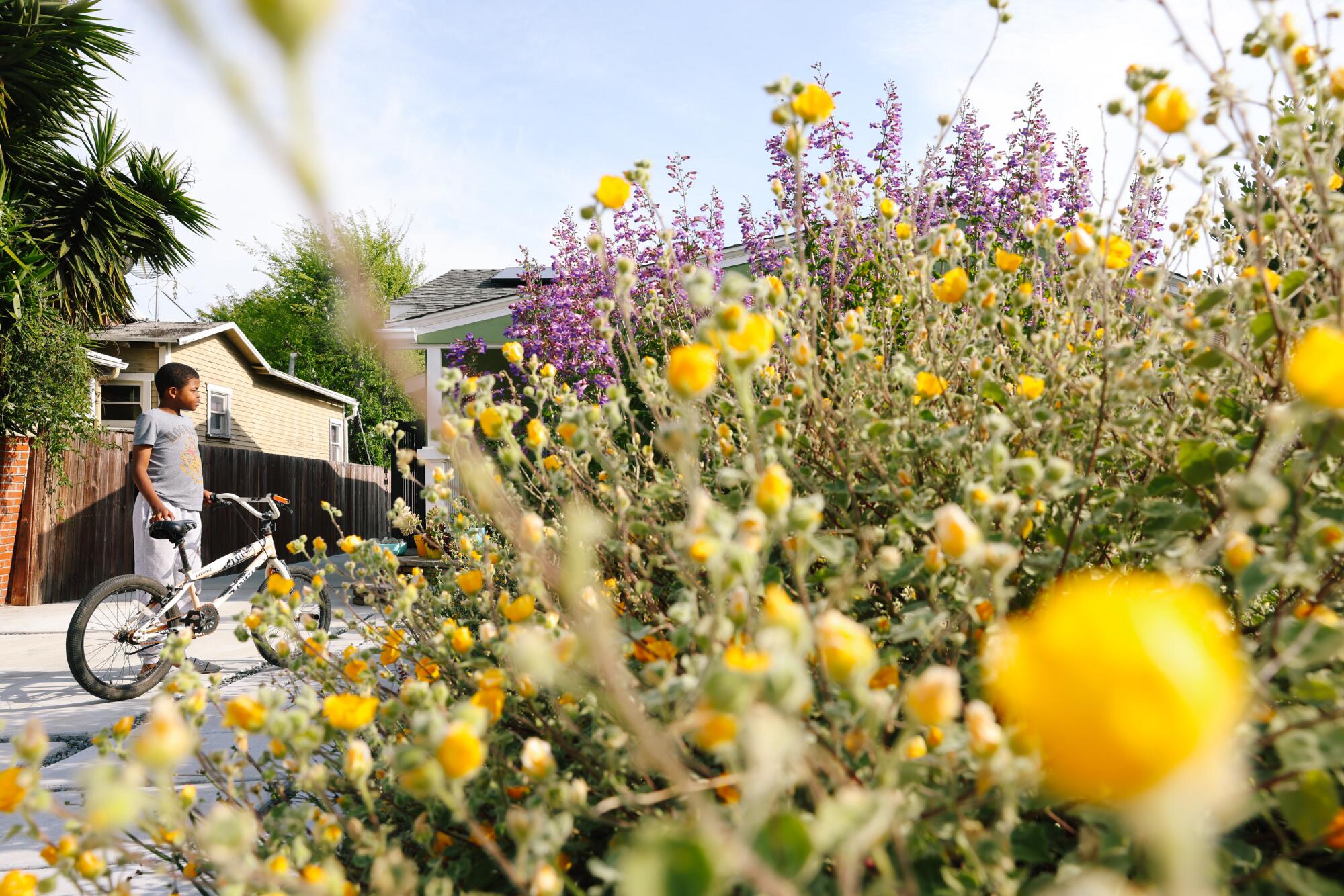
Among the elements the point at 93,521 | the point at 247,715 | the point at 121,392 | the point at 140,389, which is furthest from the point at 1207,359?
the point at 121,392

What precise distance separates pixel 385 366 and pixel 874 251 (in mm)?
2389

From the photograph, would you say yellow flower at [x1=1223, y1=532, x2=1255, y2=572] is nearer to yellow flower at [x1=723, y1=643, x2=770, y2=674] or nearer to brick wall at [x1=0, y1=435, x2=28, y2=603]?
yellow flower at [x1=723, y1=643, x2=770, y2=674]

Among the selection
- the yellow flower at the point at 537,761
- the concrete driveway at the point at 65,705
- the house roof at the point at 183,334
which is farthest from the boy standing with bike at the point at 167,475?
the house roof at the point at 183,334

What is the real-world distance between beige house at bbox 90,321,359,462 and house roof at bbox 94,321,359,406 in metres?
0.02

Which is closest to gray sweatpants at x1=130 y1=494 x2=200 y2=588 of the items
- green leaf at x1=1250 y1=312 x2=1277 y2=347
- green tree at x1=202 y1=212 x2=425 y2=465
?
green tree at x1=202 y1=212 x2=425 y2=465

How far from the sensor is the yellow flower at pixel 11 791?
0.84m

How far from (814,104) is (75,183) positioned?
41.4ft

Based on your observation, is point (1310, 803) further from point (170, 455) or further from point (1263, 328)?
point (170, 455)

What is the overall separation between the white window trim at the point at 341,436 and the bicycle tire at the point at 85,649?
1702 centimetres

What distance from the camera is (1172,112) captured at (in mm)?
947

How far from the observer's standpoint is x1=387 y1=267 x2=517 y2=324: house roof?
1134 cm

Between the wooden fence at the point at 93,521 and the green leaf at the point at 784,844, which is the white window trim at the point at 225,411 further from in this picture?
the green leaf at the point at 784,844

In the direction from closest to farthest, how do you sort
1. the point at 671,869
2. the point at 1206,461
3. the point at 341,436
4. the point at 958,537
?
the point at 671,869 < the point at 958,537 < the point at 1206,461 < the point at 341,436

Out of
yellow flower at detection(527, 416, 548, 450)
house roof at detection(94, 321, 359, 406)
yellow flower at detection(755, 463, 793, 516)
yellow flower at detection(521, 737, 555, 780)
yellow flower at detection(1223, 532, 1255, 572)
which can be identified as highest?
house roof at detection(94, 321, 359, 406)
